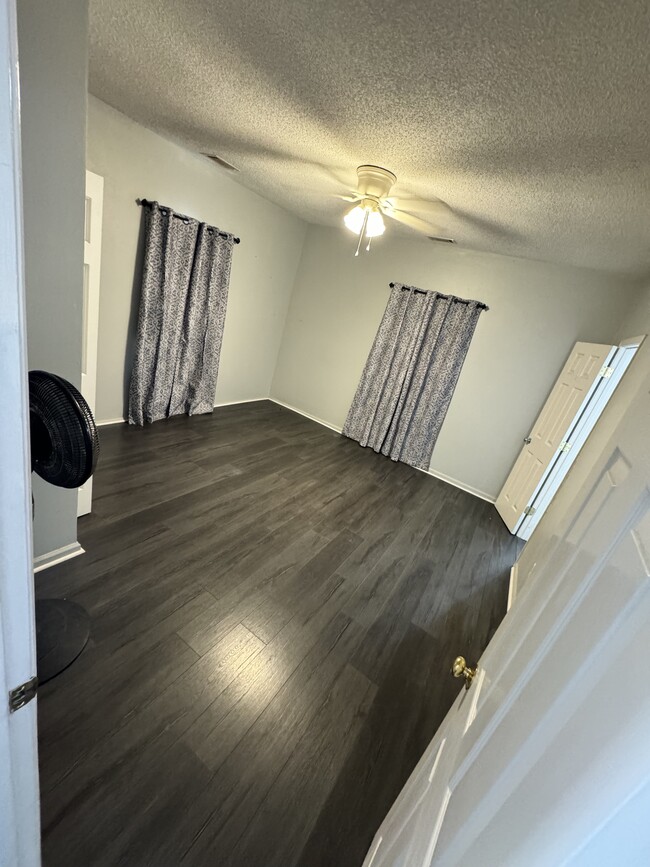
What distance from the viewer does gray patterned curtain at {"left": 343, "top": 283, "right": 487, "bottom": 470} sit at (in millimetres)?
3727

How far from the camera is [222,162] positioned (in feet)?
9.14

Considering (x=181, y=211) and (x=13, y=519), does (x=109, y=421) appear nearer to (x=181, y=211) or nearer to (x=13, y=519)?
(x=181, y=211)

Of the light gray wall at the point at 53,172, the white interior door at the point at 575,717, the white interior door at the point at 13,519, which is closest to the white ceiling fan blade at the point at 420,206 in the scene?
the light gray wall at the point at 53,172

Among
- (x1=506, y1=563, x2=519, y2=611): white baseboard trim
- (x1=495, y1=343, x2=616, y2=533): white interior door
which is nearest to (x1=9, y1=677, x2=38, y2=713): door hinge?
(x1=506, y1=563, x2=519, y2=611): white baseboard trim

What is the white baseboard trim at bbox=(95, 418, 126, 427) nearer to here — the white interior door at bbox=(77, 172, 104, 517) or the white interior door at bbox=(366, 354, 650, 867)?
the white interior door at bbox=(77, 172, 104, 517)

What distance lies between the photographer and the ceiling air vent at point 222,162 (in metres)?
2.70

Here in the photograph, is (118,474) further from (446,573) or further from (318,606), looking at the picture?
(446,573)

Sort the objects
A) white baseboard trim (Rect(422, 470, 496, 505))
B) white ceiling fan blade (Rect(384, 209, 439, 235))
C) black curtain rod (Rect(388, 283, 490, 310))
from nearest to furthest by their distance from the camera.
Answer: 1. white ceiling fan blade (Rect(384, 209, 439, 235))
2. black curtain rod (Rect(388, 283, 490, 310))
3. white baseboard trim (Rect(422, 470, 496, 505))

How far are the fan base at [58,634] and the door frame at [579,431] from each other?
10.3ft

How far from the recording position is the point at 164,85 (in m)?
1.75

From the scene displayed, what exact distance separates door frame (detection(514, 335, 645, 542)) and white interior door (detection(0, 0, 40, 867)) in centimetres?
301

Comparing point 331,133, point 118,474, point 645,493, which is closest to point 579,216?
point 331,133

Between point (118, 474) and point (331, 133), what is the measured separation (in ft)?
8.09

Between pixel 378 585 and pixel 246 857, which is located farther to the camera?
pixel 378 585
